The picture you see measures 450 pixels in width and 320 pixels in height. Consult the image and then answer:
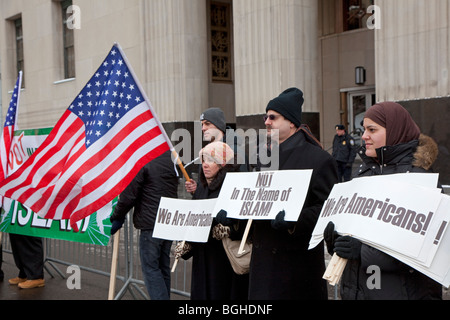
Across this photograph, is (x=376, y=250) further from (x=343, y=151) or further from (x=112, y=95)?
(x=343, y=151)

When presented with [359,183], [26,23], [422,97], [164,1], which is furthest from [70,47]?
[359,183]

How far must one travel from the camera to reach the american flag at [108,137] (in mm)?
5004

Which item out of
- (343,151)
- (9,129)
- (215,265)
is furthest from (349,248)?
(343,151)

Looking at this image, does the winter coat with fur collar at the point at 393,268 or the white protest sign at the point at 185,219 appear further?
the white protest sign at the point at 185,219

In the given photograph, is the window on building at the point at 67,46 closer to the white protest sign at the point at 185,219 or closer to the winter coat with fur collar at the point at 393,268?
the white protest sign at the point at 185,219

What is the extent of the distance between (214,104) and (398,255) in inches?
676

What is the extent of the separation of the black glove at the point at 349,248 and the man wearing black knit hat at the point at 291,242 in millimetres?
590

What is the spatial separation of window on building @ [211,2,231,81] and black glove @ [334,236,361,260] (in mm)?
17231

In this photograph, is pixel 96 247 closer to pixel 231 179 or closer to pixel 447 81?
pixel 231 179

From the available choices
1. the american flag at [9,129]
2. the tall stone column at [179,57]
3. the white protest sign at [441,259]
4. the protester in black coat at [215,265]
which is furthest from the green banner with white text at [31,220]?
the tall stone column at [179,57]

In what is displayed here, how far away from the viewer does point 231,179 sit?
4105 millimetres

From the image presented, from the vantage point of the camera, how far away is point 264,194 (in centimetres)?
382

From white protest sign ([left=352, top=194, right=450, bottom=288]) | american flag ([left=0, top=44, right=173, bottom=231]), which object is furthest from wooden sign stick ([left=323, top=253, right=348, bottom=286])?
american flag ([left=0, top=44, right=173, bottom=231])

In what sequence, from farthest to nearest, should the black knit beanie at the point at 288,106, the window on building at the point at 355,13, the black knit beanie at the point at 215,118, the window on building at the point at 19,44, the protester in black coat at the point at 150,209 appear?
the window on building at the point at 19,44, the window on building at the point at 355,13, the protester in black coat at the point at 150,209, the black knit beanie at the point at 215,118, the black knit beanie at the point at 288,106
